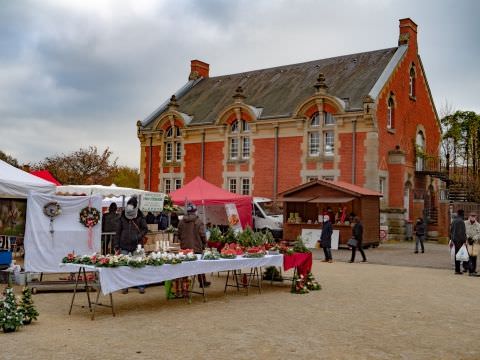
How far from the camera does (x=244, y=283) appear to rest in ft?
41.0

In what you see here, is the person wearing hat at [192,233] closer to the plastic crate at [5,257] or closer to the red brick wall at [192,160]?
the plastic crate at [5,257]

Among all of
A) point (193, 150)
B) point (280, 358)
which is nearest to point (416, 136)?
point (193, 150)

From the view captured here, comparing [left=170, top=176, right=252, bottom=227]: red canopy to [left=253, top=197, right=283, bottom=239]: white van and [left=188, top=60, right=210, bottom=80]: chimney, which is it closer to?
[left=253, top=197, right=283, bottom=239]: white van

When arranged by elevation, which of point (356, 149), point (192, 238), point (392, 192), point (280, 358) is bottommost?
point (280, 358)

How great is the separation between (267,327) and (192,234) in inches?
161

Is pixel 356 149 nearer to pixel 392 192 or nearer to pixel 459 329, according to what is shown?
pixel 392 192

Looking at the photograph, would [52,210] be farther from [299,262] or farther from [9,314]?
[299,262]

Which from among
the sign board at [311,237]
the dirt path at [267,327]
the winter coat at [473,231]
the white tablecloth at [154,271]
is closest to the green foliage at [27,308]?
the dirt path at [267,327]

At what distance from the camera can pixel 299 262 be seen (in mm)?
12633

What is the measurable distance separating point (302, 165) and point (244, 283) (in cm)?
1820

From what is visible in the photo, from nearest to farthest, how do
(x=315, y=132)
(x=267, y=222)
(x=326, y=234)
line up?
(x=326, y=234) → (x=267, y=222) → (x=315, y=132)

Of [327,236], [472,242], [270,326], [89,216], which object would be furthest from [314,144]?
[270,326]

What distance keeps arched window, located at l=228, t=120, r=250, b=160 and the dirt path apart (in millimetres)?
20141

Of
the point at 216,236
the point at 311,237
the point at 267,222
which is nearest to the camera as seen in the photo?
the point at 216,236
